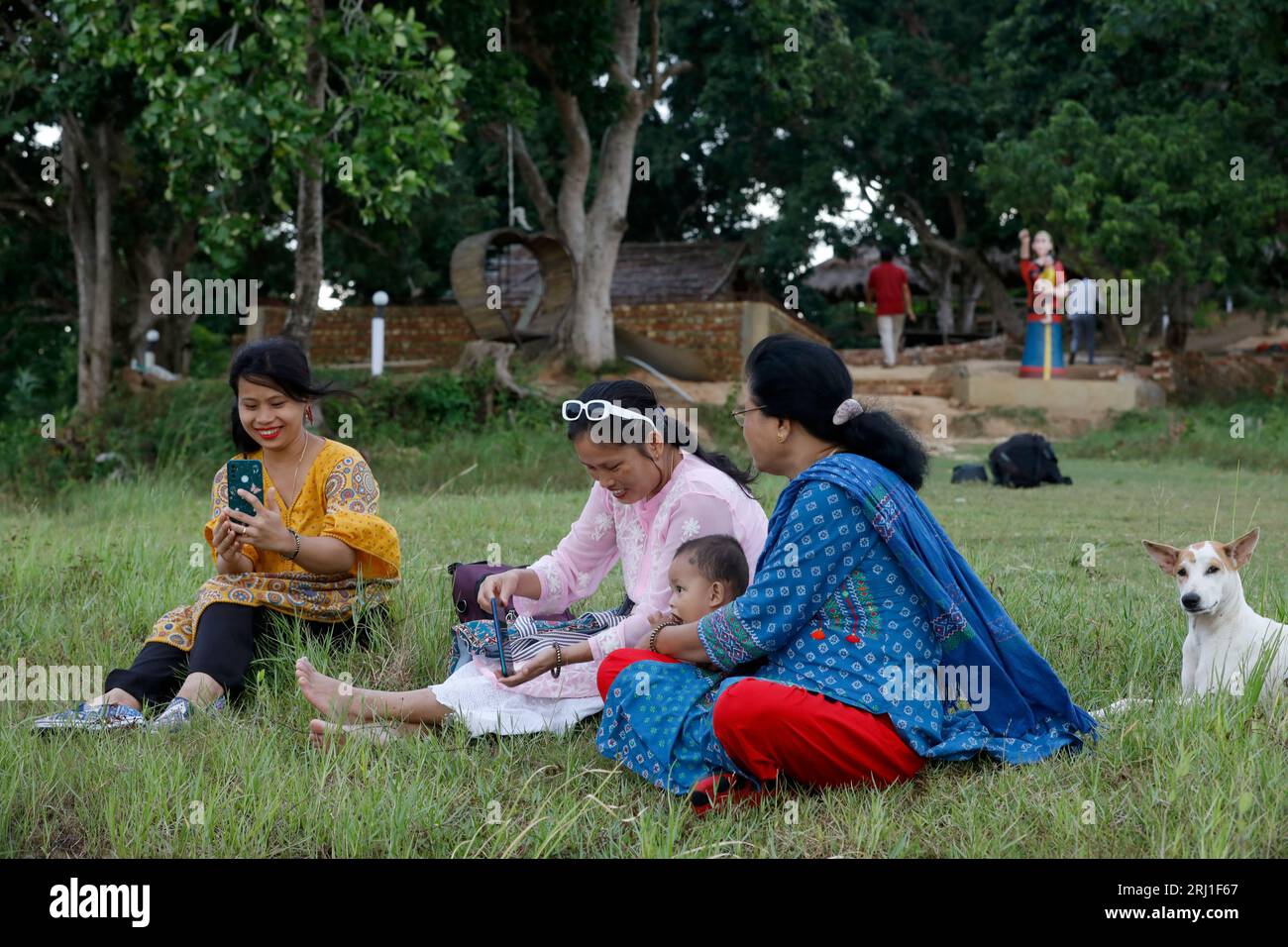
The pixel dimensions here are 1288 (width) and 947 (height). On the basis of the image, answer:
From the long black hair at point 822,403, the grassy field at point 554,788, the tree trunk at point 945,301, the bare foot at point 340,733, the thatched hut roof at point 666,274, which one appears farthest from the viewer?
the tree trunk at point 945,301

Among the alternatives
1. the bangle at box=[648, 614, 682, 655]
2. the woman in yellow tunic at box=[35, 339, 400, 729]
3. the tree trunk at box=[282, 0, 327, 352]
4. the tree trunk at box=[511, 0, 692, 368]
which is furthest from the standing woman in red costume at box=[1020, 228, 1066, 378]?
the bangle at box=[648, 614, 682, 655]

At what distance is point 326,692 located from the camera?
13.7ft

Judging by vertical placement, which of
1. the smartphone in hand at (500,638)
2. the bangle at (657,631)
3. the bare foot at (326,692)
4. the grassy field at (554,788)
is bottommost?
the grassy field at (554,788)

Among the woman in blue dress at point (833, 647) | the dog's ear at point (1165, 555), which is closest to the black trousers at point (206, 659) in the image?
the woman in blue dress at point (833, 647)

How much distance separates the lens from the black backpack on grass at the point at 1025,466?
39.1ft

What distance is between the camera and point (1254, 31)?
16.9 m

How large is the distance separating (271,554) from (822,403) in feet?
7.40

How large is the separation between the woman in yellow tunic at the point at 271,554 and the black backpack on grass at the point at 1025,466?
8010 mm

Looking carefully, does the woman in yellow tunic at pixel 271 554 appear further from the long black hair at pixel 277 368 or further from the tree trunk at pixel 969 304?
the tree trunk at pixel 969 304

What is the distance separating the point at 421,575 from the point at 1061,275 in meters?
14.1
